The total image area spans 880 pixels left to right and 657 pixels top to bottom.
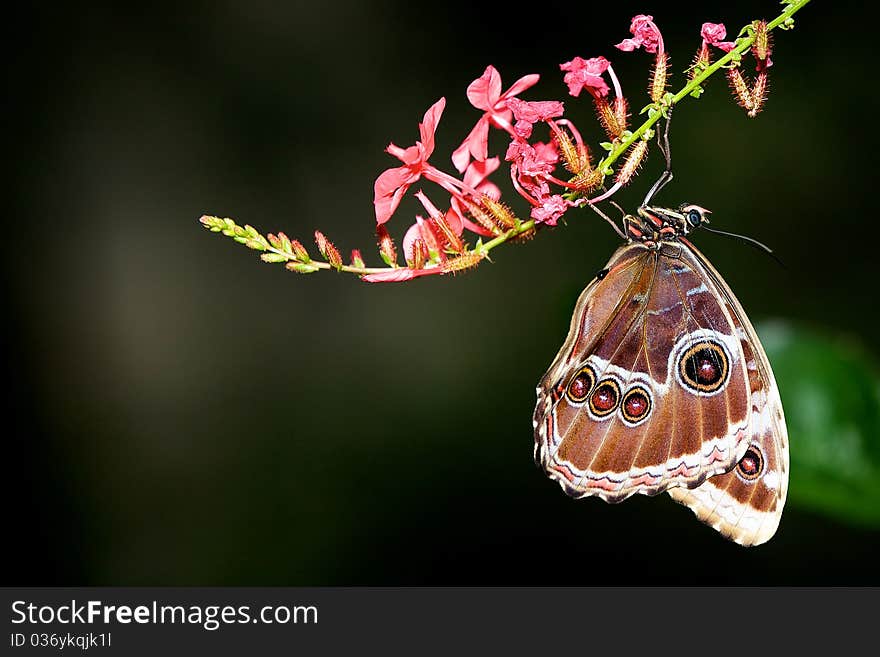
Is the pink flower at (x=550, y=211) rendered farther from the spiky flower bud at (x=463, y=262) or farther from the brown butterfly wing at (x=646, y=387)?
the brown butterfly wing at (x=646, y=387)

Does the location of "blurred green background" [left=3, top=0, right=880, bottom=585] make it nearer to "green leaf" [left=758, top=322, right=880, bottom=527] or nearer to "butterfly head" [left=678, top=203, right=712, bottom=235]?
"green leaf" [left=758, top=322, right=880, bottom=527]

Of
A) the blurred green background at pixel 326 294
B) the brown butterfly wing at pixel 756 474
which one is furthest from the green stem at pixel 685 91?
the blurred green background at pixel 326 294

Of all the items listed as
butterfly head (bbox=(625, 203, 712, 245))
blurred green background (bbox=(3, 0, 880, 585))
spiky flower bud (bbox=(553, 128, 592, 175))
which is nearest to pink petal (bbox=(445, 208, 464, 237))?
spiky flower bud (bbox=(553, 128, 592, 175))

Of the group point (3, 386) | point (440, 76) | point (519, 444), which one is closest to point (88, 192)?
point (3, 386)

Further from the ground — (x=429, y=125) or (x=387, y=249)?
(x=429, y=125)

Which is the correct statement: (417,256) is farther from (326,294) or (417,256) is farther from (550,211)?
(326,294)

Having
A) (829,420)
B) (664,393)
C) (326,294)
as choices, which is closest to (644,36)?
(664,393)

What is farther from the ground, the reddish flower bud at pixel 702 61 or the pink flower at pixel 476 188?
the reddish flower bud at pixel 702 61
